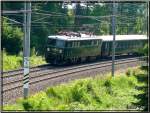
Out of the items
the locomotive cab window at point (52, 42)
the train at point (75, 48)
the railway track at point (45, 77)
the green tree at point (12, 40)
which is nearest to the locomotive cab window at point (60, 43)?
the train at point (75, 48)

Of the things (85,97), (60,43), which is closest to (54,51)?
(60,43)

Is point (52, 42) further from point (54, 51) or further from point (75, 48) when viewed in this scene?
point (75, 48)

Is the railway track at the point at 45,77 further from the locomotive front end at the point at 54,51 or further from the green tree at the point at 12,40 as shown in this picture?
the green tree at the point at 12,40

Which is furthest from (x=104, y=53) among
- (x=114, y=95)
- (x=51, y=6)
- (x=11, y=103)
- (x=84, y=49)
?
(x=11, y=103)

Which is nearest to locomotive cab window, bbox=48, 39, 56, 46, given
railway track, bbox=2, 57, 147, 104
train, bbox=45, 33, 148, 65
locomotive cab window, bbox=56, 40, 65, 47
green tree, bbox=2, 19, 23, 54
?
train, bbox=45, 33, 148, 65

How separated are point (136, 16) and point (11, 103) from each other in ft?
162

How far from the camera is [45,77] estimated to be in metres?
29.3

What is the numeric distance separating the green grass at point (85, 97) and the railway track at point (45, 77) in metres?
1.40

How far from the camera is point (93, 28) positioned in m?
64.7

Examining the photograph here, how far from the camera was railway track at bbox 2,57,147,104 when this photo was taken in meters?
23.8

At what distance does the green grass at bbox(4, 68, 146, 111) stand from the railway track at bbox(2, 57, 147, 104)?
4.58ft

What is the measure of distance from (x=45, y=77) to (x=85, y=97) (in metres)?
6.46

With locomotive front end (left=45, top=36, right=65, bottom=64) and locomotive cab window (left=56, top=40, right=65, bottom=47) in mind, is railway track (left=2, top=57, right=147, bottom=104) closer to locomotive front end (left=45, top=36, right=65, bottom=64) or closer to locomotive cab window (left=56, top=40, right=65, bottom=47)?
locomotive front end (left=45, top=36, right=65, bottom=64)

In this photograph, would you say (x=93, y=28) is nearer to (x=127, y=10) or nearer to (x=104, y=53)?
(x=127, y=10)
